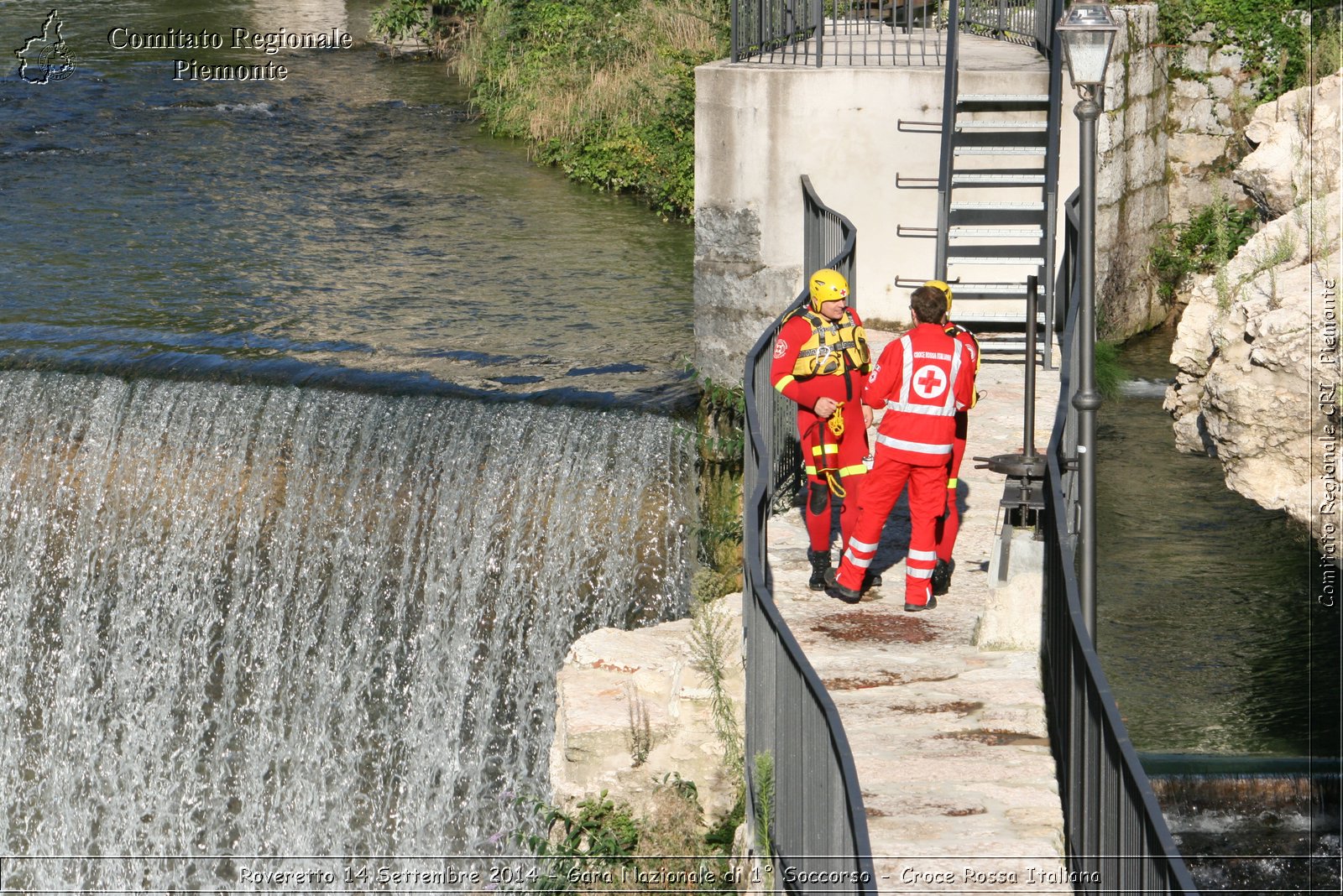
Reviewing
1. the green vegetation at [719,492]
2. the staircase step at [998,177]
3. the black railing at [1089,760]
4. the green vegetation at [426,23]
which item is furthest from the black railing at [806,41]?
the green vegetation at [426,23]

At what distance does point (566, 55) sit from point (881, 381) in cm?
1698

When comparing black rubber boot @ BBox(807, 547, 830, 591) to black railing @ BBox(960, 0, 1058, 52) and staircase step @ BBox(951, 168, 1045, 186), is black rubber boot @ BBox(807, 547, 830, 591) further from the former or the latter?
black railing @ BBox(960, 0, 1058, 52)

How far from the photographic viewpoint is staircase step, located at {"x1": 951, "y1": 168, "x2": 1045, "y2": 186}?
12414 mm

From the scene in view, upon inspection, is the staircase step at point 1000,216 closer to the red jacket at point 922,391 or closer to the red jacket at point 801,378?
the red jacket at point 801,378

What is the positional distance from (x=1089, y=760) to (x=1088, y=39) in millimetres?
3244

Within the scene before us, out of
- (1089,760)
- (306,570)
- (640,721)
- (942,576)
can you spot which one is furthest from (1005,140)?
(1089,760)

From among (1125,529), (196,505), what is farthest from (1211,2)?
(196,505)

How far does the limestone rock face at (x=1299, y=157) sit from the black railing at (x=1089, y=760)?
575 cm

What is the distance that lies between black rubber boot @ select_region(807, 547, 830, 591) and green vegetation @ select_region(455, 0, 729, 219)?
11.8m

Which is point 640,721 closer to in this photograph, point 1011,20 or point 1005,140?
point 1005,140

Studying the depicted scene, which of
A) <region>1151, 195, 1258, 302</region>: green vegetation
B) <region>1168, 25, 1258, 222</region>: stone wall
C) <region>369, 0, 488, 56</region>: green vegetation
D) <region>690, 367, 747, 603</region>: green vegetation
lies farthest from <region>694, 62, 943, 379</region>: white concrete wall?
<region>369, 0, 488, 56</region>: green vegetation

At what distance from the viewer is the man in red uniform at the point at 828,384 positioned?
324 inches

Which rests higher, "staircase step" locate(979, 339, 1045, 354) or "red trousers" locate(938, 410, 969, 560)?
"red trousers" locate(938, 410, 969, 560)

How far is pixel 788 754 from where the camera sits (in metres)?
6.36
